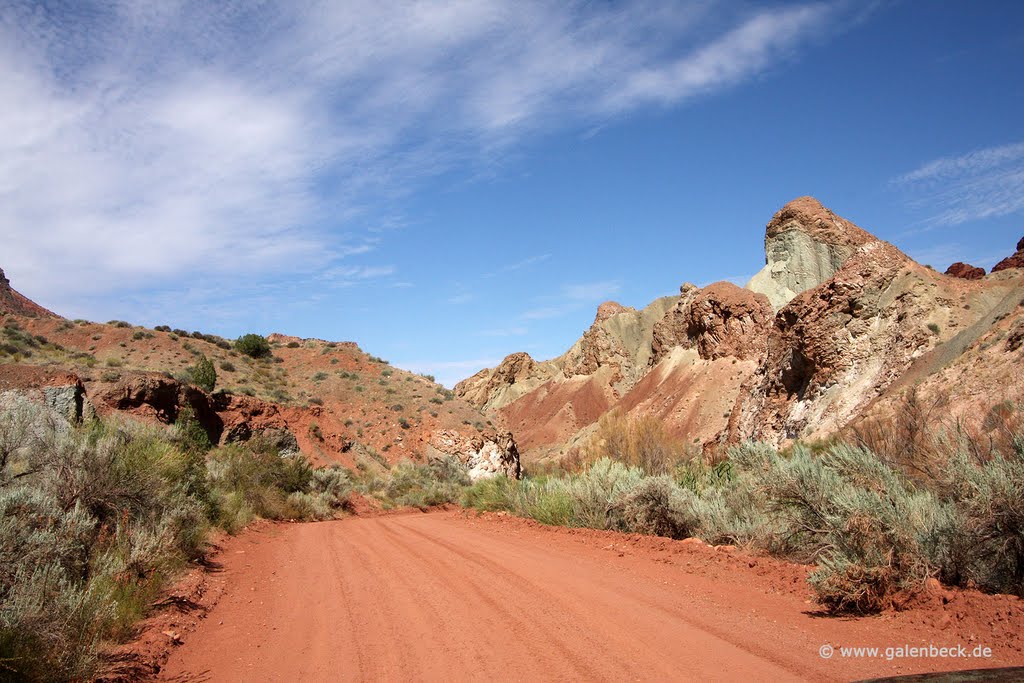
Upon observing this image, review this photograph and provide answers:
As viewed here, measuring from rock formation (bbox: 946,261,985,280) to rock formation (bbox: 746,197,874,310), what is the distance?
3580 cm

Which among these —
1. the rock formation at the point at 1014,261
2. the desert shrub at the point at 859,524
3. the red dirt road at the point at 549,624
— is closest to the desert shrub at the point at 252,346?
the red dirt road at the point at 549,624

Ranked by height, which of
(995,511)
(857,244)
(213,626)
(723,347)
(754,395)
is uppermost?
(857,244)

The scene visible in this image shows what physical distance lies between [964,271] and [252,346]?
7678 centimetres

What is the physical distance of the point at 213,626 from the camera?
6.97 m

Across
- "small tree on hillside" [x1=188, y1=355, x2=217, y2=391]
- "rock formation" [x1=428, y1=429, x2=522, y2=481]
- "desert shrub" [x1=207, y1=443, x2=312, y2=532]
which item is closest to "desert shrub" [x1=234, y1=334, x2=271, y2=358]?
"small tree on hillside" [x1=188, y1=355, x2=217, y2=391]

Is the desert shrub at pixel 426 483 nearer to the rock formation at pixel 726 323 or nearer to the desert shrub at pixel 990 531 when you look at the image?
the desert shrub at pixel 990 531

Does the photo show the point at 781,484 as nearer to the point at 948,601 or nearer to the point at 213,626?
the point at 948,601

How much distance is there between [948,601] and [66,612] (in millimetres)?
7502

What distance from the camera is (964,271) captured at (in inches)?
2874

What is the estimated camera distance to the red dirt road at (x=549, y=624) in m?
4.89

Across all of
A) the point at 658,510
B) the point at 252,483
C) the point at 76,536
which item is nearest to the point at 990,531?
the point at 658,510

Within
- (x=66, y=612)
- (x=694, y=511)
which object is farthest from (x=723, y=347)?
(x=66, y=612)

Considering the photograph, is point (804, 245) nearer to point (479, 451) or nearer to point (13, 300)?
point (479, 451)

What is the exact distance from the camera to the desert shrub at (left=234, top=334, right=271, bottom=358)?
156 ft
